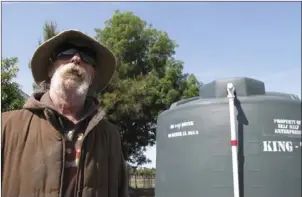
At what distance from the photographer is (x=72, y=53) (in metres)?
2.58

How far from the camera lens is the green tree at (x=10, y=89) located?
28.9 ft

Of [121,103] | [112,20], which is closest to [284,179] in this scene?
[121,103]

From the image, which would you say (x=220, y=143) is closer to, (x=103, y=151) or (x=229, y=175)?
(x=229, y=175)

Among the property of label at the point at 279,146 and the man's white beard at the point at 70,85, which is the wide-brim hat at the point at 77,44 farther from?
the property of label at the point at 279,146

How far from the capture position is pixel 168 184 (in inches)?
212

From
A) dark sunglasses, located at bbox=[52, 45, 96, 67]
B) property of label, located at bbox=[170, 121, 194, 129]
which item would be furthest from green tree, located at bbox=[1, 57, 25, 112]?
dark sunglasses, located at bbox=[52, 45, 96, 67]

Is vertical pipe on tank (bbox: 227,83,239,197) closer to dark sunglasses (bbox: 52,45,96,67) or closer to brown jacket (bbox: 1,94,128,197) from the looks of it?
brown jacket (bbox: 1,94,128,197)

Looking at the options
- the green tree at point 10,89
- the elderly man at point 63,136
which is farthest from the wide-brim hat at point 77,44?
the green tree at point 10,89

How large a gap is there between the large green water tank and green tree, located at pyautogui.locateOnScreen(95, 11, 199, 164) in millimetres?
11399

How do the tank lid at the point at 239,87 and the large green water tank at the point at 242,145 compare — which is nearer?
the large green water tank at the point at 242,145

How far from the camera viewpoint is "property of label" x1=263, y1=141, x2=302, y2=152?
4.69 metres

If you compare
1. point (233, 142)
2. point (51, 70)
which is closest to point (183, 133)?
point (233, 142)

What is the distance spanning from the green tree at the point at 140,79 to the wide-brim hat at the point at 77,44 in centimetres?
1351

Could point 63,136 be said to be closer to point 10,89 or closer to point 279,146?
point 279,146
